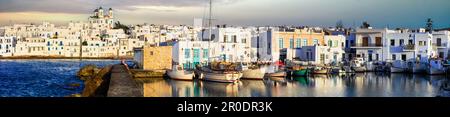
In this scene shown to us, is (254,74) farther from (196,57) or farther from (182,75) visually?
(196,57)

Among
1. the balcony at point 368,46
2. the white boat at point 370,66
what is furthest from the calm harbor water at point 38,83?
the balcony at point 368,46

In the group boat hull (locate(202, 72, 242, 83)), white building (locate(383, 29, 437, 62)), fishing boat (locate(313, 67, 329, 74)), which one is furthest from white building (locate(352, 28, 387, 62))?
boat hull (locate(202, 72, 242, 83))

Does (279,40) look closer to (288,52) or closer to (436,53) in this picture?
(288,52)

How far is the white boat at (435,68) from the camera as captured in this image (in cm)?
3144

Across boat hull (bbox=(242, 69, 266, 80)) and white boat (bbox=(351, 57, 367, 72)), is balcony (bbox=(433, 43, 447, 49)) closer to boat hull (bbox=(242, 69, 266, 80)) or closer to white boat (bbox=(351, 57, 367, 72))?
white boat (bbox=(351, 57, 367, 72))

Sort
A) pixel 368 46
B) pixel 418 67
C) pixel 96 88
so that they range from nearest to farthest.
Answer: pixel 96 88 → pixel 418 67 → pixel 368 46

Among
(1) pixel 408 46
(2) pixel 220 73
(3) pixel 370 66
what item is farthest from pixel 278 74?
(1) pixel 408 46

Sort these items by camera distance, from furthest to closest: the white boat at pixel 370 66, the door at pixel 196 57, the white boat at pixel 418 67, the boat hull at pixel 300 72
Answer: the white boat at pixel 370 66
the white boat at pixel 418 67
the door at pixel 196 57
the boat hull at pixel 300 72

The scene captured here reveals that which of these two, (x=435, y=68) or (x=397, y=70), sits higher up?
(x=435, y=68)

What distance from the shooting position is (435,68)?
103ft

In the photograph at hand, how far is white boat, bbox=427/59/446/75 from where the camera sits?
31.4 m

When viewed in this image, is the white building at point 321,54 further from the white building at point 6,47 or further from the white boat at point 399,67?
the white building at point 6,47
